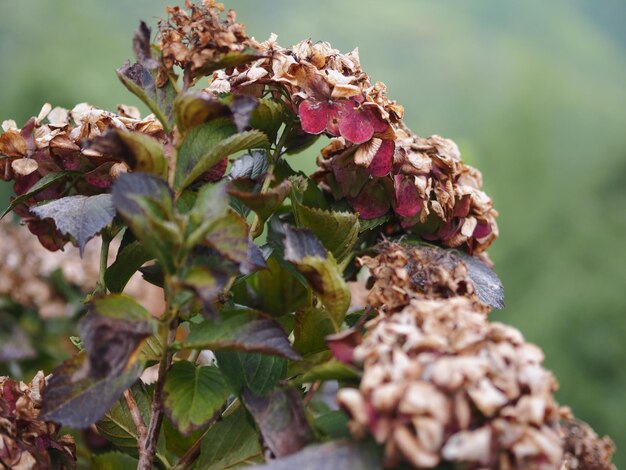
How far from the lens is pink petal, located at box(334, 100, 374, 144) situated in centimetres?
41

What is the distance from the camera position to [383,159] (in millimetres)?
419

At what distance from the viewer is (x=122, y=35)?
78.4 inches

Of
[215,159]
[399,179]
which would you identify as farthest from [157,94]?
[399,179]

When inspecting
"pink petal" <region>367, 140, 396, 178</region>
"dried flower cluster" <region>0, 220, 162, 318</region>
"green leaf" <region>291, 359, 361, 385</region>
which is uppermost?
"pink petal" <region>367, 140, 396, 178</region>

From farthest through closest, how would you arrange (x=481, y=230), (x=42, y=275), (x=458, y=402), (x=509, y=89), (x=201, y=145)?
(x=509, y=89) → (x=42, y=275) → (x=481, y=230) → (x=201, y=145) → (x=458, y=402)

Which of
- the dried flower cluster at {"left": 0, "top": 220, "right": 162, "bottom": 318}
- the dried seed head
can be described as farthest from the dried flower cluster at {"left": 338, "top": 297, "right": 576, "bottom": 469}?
the dried flower cluster at {"left": 0, "top": 220, "right": 162, "bottom": 318}

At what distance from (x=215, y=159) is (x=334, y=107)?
9 centimetres

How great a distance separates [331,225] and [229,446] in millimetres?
139

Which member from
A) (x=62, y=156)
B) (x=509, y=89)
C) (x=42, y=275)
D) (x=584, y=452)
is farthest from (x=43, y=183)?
(x=509, y=89)

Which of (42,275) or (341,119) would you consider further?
(42,275)

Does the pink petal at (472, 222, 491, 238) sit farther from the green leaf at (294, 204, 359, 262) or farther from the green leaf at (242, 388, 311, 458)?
the green leaf at (242, 388, 311, 458)

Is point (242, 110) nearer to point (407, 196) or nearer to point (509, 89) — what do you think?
point (407, 196)

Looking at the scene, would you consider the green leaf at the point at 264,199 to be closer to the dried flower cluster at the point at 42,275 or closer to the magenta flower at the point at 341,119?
the magenta flower at the point at 341,119

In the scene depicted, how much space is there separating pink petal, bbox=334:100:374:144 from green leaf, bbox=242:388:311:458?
16cm
